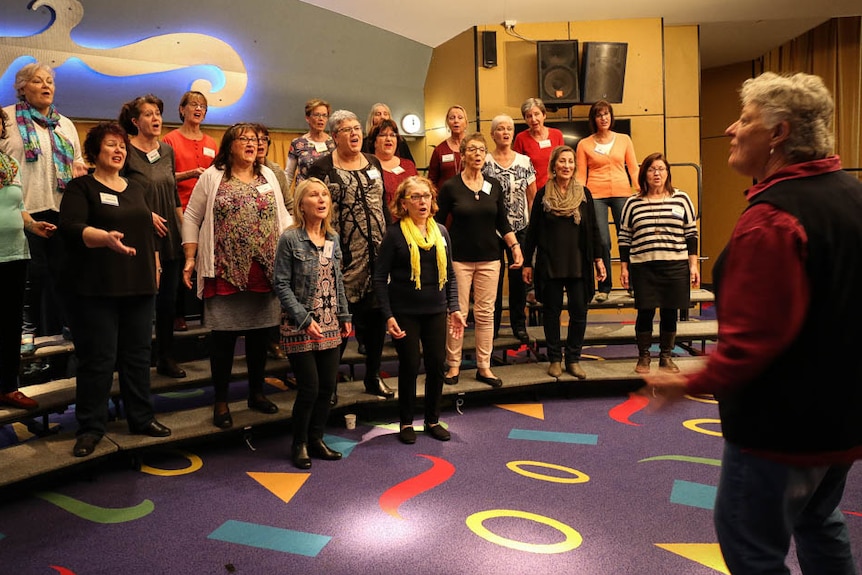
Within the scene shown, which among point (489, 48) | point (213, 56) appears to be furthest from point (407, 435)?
point (489, 48)

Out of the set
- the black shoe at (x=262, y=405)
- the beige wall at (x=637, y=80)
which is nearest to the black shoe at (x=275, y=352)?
the black shoe at (x=262, y=405)

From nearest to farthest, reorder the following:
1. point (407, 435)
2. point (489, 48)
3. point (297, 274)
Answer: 1. point (297, 274)
2. point (407, 435)
3. point (489, 48)

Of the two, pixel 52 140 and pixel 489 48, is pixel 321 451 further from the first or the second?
pixel 489 48

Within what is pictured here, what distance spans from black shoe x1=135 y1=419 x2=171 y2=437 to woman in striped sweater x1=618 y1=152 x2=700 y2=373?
2869 millimetres

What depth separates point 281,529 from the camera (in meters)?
2.75

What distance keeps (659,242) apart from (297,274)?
232 cm

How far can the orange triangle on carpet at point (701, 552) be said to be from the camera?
2.42 meters

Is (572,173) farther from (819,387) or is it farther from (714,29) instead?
(714,29)

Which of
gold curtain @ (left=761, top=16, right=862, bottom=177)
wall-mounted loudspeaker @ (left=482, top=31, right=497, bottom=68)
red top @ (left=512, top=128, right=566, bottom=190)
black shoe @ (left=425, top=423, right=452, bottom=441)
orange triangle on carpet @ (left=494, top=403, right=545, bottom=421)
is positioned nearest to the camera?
black shoe @ (left=425, top=423, right=452, bottom=441)

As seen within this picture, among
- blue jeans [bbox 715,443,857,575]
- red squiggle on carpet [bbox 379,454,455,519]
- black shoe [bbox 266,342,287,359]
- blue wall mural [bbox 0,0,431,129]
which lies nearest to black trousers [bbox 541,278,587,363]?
red squiggle on carpet [bbox 379,454,455,519]

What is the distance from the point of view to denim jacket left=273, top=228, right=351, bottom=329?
3309mm

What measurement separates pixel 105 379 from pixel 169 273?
96 cm

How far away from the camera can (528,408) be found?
4414mm

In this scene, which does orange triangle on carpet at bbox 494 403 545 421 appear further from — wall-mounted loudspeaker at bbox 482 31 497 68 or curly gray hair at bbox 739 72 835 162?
wall-mounted loudspeaker at bbox 482 31 497 68
